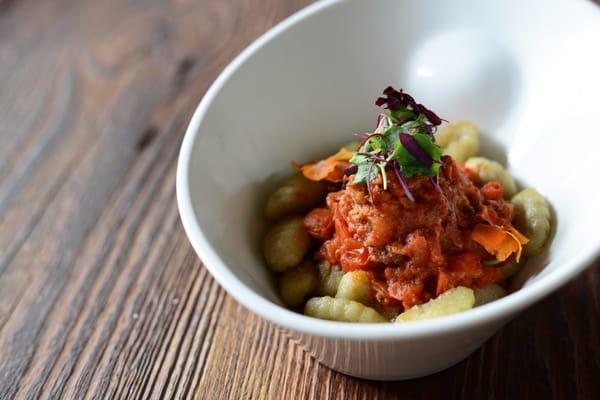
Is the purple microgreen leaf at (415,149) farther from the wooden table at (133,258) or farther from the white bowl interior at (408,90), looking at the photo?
the wooden table at (133,258)

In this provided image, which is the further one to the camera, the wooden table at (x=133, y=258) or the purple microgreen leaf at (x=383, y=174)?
the wooden table at (x=133, y=258)

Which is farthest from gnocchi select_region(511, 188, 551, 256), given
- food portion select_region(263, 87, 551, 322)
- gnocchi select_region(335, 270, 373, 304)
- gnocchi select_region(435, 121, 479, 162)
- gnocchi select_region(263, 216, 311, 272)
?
gnocchi select_region(263, 216, 311, 272)

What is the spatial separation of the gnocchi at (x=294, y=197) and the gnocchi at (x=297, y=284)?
13cm

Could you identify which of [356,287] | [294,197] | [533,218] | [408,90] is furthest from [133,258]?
[533,218]

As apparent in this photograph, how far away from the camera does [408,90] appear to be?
140 cm

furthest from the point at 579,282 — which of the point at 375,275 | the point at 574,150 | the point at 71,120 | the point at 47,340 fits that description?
the point at 71,120

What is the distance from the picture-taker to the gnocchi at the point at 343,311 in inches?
38.0

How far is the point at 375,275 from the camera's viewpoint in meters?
1.07

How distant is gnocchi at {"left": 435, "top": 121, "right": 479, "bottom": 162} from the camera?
1.27 meters

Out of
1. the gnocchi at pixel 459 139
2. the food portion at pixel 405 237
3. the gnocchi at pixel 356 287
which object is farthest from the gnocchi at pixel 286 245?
the gnocchi at pixel 459 139

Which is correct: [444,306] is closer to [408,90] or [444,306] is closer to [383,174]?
[383,174]

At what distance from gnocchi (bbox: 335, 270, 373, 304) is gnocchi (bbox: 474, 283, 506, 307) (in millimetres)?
172

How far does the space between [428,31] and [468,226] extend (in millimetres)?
518

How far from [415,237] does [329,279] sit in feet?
0.58
